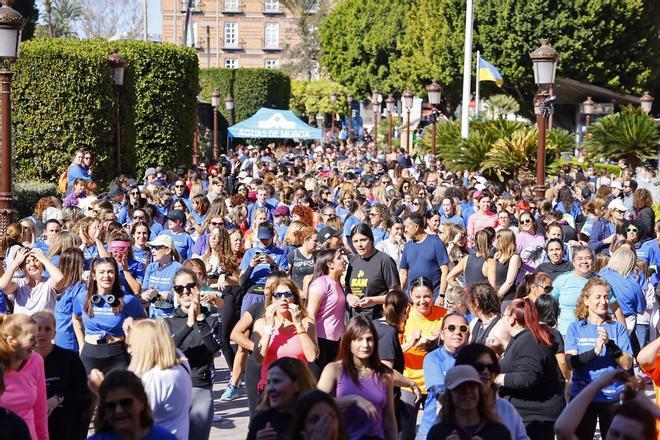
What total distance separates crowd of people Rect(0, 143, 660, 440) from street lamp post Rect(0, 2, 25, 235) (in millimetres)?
594

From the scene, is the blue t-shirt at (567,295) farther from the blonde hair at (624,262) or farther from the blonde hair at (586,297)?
the blonde hair at (586,297)

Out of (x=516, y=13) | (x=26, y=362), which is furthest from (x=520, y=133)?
(x=516, y=13)

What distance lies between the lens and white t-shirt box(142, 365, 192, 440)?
620cm

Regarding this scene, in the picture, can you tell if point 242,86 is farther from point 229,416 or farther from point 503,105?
point 229,416

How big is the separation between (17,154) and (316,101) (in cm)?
5931

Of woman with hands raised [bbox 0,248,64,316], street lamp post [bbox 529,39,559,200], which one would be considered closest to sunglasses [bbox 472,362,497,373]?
woman with hands raised [bbox 0,248,64,316]

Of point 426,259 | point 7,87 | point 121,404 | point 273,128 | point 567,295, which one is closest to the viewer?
point 121,404

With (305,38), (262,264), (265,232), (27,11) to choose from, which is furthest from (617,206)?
(305,38)

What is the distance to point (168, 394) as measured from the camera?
6.23 metres

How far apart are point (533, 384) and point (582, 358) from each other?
91 cm

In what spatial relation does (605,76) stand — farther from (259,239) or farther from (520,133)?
(259,239)

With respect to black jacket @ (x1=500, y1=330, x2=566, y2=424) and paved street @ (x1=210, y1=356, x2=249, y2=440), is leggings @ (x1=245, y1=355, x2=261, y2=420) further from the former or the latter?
black jacket @ (x1=500, y1=330, x2=566, y2=424)

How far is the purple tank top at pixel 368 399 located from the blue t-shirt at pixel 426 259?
4.91 metres

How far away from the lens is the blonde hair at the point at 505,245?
36.4 ft
